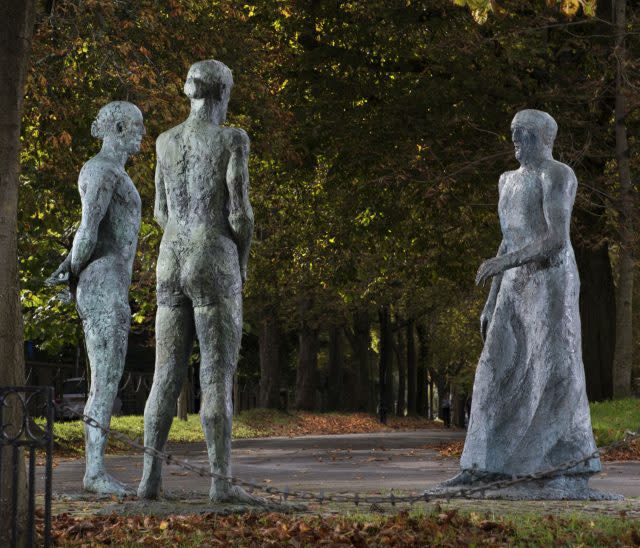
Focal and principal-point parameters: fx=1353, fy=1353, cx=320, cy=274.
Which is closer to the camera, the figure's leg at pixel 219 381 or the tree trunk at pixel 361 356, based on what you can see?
the figure's leg at pixel 219 381

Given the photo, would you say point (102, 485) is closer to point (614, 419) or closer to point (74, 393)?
point (614, 419)

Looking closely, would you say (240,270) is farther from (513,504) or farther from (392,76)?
(392,76)

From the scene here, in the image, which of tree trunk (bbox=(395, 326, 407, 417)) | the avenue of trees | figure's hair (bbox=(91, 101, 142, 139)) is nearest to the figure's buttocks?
figure's hair (bbox=(91, 101, 142, 139))

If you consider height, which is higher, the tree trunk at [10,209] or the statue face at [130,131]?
the statue face at [130,131]

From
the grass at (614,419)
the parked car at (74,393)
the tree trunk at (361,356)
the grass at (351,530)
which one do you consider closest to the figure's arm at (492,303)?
the grass at (351,530)

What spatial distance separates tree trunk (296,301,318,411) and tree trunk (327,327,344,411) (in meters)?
4.20

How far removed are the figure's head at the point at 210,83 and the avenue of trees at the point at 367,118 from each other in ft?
33.6

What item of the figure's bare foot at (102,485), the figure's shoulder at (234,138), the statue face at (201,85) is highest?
the statue face at (201,85)

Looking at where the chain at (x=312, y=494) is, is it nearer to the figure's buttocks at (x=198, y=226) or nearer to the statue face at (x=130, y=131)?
the figure's buttocks at (x=198, y=226)

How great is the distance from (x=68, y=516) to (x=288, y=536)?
6.24ft

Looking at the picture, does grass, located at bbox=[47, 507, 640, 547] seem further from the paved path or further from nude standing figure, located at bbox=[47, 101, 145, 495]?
the paved path

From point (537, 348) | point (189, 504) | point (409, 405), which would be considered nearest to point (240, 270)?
point (189, 504)

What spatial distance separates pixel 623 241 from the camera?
23.7m

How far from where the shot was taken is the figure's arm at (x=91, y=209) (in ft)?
36.5
